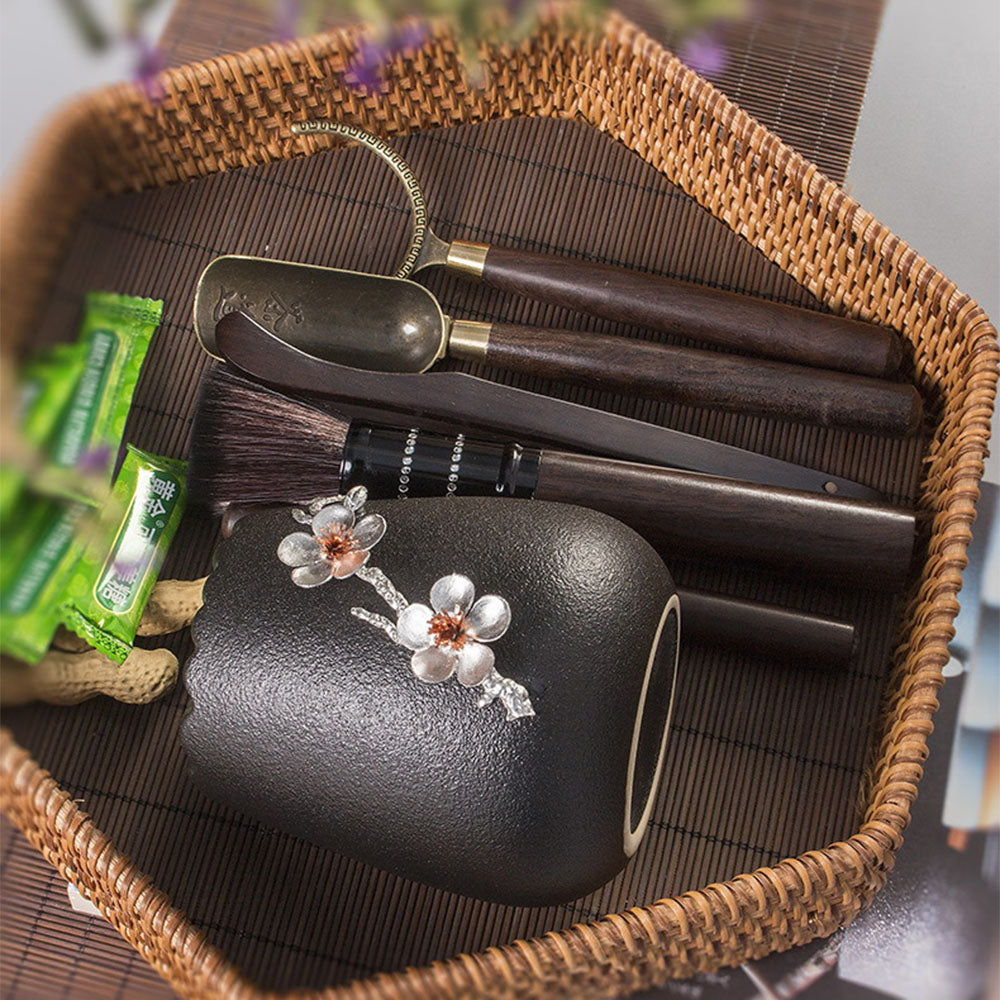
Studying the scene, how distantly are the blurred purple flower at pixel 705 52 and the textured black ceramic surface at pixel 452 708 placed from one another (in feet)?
0.73

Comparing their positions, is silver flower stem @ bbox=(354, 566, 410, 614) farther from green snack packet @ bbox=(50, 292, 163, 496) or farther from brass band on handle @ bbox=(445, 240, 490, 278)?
brass band on handle @ bbox=(445, 240, 490, 278)

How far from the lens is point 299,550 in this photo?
19.6 inches

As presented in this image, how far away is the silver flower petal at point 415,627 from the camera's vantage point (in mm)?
462

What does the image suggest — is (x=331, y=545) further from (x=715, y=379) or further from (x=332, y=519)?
(x=715, y=379)

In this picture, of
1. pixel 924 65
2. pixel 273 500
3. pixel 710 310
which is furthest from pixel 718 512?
pixel 924 65

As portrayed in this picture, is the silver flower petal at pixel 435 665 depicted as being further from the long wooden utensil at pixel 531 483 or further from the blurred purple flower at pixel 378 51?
the blurred purple flower at pixel 378 51

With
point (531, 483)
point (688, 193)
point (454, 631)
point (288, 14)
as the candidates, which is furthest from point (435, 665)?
point (688, 193)

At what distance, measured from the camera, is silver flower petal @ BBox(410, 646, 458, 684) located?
1.49ft

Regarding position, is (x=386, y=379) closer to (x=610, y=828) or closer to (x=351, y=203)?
(x=351, y=203)

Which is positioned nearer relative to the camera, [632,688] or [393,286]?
[632,688]

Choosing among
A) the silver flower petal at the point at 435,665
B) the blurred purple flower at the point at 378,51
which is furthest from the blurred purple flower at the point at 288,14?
the silver flower petal at the point at 435,665

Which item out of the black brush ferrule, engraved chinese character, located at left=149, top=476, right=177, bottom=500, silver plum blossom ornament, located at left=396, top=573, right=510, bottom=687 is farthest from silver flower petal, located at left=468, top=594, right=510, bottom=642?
engraved chinese character, located at left=149, top=476, right=177, bottom=500

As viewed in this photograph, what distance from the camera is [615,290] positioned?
25.1 inches

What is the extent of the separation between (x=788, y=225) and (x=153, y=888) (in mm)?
500
